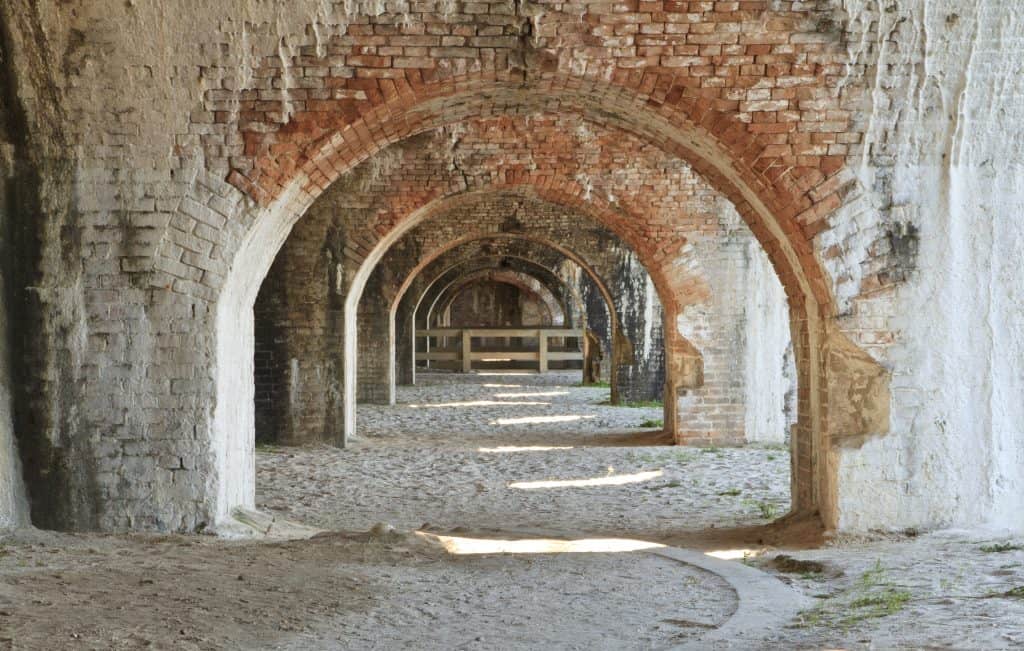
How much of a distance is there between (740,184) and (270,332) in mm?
6722

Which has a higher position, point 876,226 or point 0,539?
point 876,226

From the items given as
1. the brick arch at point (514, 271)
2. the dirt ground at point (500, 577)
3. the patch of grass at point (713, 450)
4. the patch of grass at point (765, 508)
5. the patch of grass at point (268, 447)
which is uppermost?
the brick arch at point (514, 271)

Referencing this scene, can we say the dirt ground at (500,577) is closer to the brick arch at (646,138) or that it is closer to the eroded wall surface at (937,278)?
the eroded wall surface at (937,278)

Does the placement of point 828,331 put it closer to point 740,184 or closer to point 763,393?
point 740,184

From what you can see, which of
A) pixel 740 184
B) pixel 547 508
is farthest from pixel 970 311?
pixel 547 508

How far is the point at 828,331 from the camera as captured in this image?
6.16 meters

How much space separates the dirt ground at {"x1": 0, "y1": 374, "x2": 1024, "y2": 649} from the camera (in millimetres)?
4125

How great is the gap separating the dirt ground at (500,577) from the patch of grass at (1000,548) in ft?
0.05

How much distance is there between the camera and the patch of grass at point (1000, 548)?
18.4 ft

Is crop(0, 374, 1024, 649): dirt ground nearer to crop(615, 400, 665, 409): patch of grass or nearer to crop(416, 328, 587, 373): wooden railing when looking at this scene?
crop(615, 400, 665, 409): patch of grass

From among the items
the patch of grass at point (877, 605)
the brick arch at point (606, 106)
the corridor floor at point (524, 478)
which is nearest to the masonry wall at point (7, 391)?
the brick arch at point (606, 106)

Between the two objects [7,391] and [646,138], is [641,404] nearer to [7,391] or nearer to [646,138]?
[646,138]

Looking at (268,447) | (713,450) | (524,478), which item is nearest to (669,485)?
(524,478)

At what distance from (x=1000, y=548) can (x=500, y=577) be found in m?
2.83
